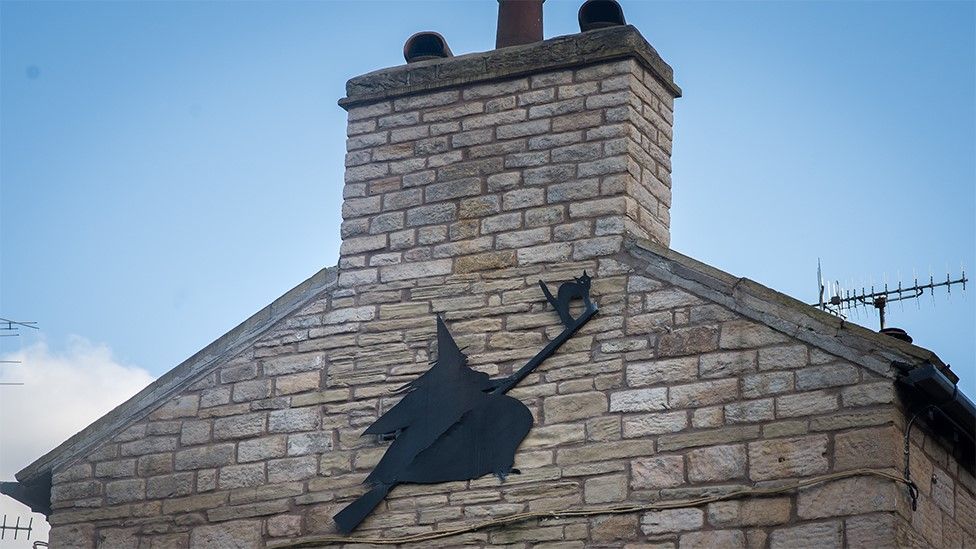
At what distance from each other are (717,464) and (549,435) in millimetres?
888

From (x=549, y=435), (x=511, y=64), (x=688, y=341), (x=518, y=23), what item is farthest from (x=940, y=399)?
(x=518, y=23)

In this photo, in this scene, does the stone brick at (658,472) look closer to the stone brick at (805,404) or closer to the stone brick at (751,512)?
the stone brick at (751,512)

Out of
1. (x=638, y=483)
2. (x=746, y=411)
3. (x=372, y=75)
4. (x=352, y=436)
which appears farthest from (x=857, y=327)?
(x=372, y=75)

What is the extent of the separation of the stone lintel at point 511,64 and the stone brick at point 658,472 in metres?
2.36

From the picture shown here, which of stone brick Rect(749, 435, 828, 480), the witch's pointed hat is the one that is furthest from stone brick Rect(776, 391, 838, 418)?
the witch's pointed hat

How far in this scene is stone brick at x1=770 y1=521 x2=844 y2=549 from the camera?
26.2ft

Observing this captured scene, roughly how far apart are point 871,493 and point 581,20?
334 cm

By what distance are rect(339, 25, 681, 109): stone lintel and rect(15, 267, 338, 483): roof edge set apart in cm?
114

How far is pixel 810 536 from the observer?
8.02 metres

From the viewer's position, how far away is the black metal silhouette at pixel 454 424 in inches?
350

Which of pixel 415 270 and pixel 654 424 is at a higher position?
pixel 415 270

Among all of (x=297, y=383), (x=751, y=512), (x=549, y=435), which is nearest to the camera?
(x=751, y=512)

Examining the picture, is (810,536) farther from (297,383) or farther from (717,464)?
(297,383)

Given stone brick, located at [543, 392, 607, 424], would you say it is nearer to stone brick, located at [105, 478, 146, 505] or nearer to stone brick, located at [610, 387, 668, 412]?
stone brick, located at [610, 387, 668, 412]
